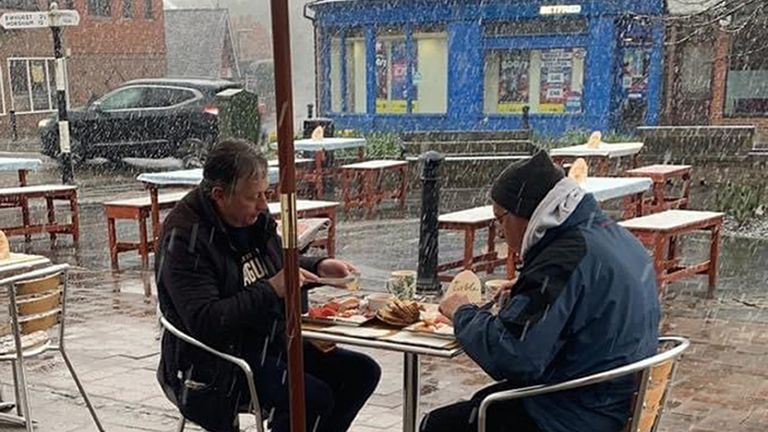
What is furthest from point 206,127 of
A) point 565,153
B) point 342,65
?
point 565,153

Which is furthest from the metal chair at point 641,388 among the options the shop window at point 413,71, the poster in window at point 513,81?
the shop window at point 413,71

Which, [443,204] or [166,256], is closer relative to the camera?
[166,256]

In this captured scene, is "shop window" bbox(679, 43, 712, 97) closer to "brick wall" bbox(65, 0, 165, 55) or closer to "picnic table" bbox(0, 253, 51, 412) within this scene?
"picnic table" bbox(0, 253, 51, 412)

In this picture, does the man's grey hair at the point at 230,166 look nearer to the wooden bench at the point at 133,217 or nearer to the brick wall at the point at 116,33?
the wooden bench at the point at 133,217

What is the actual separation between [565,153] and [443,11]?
9.41 m

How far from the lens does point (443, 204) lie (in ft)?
39.1

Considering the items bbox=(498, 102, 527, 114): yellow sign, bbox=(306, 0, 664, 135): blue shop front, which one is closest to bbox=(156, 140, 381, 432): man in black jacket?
bbox=(306, 0, 664, 135): blue shop front

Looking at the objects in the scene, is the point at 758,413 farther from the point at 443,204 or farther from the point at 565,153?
the point at 443,204

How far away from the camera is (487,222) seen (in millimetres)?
6918

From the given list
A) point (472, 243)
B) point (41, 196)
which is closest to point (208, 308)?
point (472, 243)

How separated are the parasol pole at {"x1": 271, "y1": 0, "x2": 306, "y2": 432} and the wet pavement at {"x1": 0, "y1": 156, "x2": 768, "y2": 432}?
92.4 inches

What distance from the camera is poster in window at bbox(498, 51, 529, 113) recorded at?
62.8 feet

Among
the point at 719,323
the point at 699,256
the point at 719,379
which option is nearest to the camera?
the point at 719,379

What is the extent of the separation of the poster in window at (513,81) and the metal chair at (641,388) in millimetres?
16975
